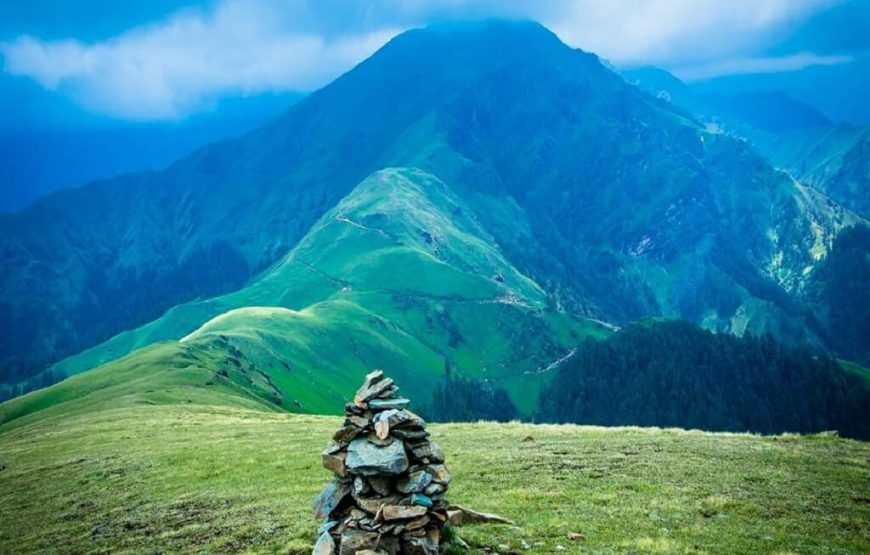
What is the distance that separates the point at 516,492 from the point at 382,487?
1089cm

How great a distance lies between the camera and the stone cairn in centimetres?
2558

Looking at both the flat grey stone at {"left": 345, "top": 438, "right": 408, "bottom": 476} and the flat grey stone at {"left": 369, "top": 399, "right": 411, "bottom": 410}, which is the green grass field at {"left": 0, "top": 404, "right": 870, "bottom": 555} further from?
the flat grey stone at {"left": 369, "top": 399, "right": 411, "bottom": 410}

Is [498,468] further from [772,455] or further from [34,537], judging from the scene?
[34,537]

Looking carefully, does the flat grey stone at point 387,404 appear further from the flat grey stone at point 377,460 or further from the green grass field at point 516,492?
the green grass field at point 516,492

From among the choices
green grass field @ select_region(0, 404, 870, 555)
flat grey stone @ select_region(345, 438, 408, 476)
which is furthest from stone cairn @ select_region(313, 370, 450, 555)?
green grass field @ select_region(0, 404, 870, 555)

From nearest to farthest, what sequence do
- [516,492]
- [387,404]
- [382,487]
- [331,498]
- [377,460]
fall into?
[377,460], [382,487], [331,498], [387,404], [516,492]

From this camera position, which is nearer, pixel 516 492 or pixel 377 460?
pixel 377 460

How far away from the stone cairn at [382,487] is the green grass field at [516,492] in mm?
2681

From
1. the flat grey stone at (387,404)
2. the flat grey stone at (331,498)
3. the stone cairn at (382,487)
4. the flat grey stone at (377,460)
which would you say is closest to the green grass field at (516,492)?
the flat grey stone at (331,498)

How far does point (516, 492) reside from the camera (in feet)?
114

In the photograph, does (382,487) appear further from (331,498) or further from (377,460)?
(331,498)

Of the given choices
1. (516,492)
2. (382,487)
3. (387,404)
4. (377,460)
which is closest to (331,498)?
(382,487)

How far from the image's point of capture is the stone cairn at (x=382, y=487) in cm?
2558

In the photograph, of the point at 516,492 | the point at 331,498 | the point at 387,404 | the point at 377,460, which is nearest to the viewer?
the point at 377,460
